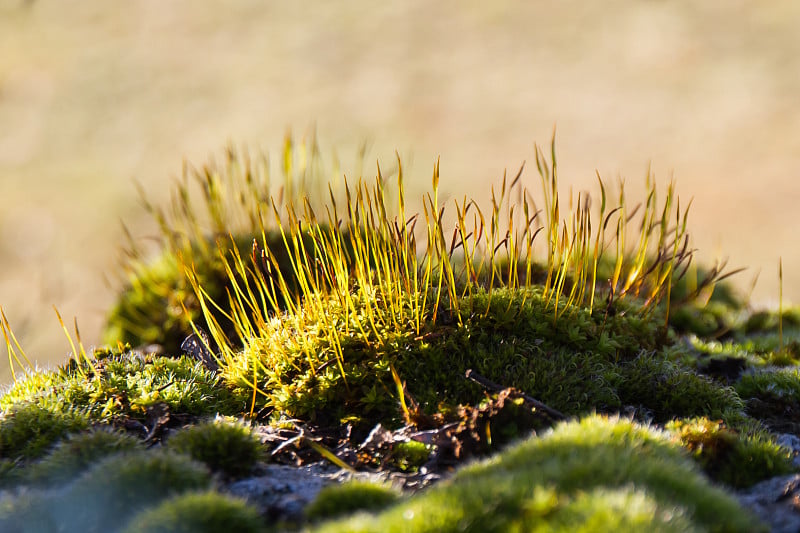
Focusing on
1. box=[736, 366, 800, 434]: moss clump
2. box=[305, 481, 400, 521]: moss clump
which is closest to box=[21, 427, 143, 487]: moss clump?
box=[305, 481, 400, 521]: moss clump

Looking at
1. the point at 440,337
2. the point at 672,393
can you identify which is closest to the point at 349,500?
the point at 440,337

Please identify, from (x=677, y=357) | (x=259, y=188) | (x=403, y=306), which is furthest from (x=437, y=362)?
(x=259, y=188)

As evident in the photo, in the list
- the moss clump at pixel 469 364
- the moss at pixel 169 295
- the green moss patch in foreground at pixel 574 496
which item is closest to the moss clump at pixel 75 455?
the moss clump at pixel 469 364

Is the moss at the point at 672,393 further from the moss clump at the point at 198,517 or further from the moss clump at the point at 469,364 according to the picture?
the moss clump at the point at 198,517

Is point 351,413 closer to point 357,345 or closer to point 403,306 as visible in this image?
point 357,345

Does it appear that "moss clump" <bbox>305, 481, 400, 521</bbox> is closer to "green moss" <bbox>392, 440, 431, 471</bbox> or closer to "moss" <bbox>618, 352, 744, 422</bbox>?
"green moss" <bbox>392, 440, 431, 471</bbox>

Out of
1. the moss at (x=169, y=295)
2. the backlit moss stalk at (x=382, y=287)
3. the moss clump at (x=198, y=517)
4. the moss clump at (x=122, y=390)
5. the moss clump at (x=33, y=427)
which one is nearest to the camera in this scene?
the moss clump at (x=198, y=517)
